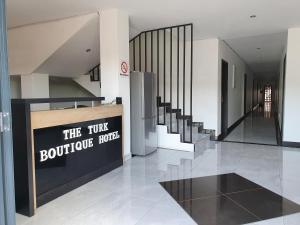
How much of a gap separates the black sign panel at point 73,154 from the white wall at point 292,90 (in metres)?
3.91

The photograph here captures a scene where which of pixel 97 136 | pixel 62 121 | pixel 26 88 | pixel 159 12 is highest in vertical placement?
pixel 159 12

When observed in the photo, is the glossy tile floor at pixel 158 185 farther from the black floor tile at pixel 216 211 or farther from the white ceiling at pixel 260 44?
the white ceiling at pixel 260 44

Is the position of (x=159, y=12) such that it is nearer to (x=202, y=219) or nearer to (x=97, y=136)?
(x=97, y=136)

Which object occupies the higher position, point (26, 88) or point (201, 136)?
point (26, 88)

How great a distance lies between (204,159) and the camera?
4.60m

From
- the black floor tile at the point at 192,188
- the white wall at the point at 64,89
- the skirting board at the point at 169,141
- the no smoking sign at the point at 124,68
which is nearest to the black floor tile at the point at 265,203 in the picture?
the black floor tile at the point at 192,188

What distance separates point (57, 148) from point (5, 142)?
1487 mm

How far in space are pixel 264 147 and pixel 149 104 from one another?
2801 mm

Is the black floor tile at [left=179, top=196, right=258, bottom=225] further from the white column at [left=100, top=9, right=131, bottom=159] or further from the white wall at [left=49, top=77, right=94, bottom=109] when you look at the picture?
the white wall at [left=49, top=77, right=94, bottom=109]

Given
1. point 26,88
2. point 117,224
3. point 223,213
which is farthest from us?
point 26,88

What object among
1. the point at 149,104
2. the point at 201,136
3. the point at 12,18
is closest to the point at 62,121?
the point at 149,104

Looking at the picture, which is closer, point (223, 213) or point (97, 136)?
point (223, 213)

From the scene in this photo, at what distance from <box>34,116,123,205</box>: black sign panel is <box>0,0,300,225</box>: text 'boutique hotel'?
0.01 metres

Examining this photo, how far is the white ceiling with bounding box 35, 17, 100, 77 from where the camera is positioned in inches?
185
